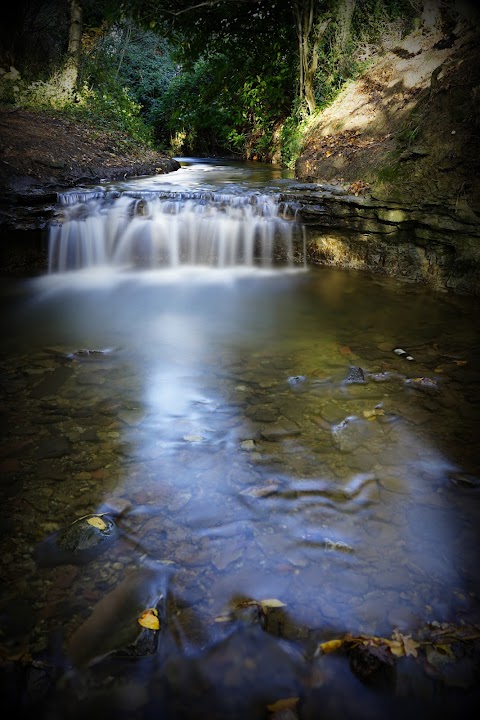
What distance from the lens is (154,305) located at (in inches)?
247

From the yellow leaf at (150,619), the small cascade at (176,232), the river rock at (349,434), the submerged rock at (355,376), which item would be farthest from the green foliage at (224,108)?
the yellow leaf at (150,619)

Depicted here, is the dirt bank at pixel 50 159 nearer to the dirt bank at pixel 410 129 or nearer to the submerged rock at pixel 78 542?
the dirt bank at pixel 410 129

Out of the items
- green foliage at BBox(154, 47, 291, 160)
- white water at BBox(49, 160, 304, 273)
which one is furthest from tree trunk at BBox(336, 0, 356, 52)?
white water at BBox(49, 160, 304, 273)

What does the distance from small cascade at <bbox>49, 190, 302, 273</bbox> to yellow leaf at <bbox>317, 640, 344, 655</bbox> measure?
6479 mm

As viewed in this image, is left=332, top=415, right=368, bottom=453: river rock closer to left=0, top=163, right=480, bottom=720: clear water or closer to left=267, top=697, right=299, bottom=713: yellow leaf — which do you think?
left=0, top=163, right=480, bottom=720: clear water

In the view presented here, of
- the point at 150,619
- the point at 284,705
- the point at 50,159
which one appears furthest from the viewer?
the point at 50,159

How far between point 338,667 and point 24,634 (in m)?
1.34

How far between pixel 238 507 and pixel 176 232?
5.99 m

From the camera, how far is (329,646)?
1.92m

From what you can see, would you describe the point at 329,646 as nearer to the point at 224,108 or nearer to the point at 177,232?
the point at 177,232

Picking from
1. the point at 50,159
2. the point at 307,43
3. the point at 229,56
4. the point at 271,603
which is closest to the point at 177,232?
the point at 50,159

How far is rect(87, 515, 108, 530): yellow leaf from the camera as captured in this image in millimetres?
2496

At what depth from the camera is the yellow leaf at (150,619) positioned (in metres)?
2.00

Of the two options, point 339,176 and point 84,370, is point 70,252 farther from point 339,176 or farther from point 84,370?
point 339,176
